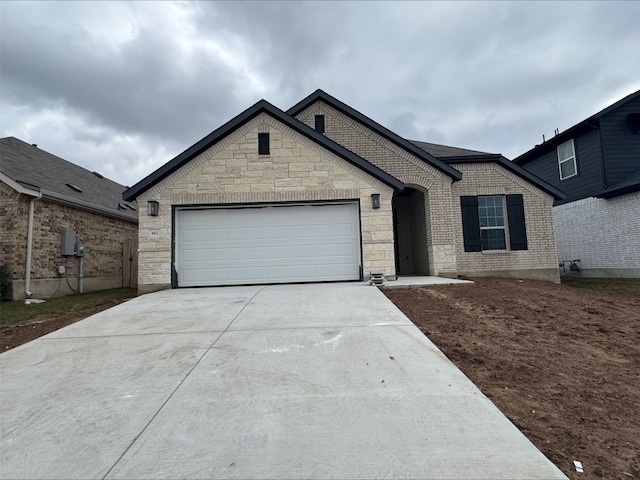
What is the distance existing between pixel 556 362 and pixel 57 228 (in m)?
13.4

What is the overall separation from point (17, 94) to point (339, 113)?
49.8ft

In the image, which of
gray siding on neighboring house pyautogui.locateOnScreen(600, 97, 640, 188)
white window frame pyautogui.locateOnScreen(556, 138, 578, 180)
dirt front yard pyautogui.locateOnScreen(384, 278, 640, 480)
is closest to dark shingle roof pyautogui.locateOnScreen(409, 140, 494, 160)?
white window frame pyautogui.locateOnScreen(556, 138, 578, 180)

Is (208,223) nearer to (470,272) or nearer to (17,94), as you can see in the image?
(470,272)

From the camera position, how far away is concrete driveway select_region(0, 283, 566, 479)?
220 centimetres

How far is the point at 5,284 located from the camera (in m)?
9.60

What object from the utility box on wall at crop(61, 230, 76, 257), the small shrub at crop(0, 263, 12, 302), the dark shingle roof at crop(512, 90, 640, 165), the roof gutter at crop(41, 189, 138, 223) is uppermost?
the dark shingle roof at crop(512, 90, 640, 165)

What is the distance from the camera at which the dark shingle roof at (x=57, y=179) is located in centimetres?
1070

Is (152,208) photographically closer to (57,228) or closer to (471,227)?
(57,228)

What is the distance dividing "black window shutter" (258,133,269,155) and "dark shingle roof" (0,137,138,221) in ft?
22.3

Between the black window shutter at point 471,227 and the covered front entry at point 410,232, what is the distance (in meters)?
1.34

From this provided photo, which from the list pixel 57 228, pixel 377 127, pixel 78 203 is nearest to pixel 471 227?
pixel 377 127

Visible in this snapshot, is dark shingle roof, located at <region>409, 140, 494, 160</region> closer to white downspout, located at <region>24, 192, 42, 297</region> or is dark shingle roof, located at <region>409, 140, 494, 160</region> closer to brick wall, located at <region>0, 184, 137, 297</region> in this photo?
brick wall, located at <region>0, 184, 137, 297</region>

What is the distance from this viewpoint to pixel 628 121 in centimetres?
1381

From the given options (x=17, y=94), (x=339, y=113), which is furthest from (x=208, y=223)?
(x=17, y=94)
